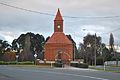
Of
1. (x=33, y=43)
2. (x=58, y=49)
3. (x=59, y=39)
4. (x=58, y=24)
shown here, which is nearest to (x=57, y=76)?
(x=58, y=49)

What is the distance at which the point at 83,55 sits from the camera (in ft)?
386

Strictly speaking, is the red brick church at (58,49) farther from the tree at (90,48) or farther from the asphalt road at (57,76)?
→ the asphalt road at (57,76)

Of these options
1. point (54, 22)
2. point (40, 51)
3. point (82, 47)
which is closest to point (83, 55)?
point (82, 47)

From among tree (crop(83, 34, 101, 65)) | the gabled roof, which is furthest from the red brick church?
tree (crop(83, 34, 101, 65))

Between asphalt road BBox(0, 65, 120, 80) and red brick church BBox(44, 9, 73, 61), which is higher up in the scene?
red brick church BBox(44, 9, 73, 61)

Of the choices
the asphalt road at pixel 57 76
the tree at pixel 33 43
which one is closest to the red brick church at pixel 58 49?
the tree at pixel 33 43

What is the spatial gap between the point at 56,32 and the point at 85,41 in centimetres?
2759

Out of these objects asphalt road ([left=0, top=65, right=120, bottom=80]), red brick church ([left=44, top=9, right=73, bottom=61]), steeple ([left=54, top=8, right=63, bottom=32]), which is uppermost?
steeple ([left=54, top=8, right=63, bottom=32])

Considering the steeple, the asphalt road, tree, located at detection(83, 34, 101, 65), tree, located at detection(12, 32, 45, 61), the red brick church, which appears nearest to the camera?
the asphalt road

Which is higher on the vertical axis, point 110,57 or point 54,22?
point 54,22

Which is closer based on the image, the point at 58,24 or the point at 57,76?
the point at 57,76

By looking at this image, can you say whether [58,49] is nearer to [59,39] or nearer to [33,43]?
[59,39]

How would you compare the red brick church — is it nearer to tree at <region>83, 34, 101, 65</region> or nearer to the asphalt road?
tree at <region>83, 34, 101, 65</region>

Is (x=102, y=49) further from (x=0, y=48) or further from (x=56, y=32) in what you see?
(x=0, y=48)
